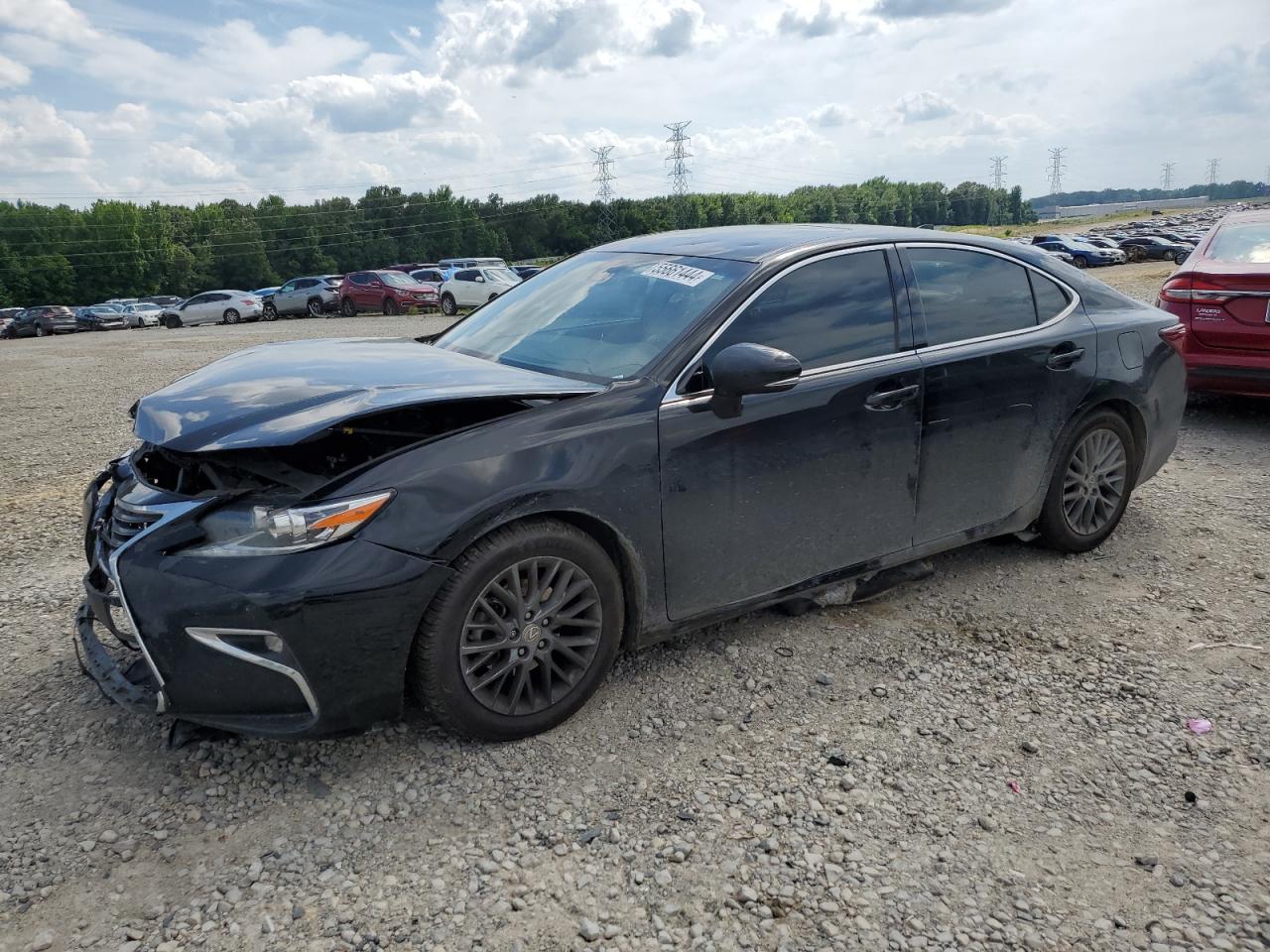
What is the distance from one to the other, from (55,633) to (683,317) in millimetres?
3002

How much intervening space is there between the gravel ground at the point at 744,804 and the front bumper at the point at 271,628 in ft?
1.05

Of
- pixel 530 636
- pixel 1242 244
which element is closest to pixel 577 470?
pixel 530 636

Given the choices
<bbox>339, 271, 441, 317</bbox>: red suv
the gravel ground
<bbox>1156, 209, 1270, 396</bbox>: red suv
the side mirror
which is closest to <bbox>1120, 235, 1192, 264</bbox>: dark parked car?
<bbox>339, 271, 441, 317</bbox>: red suv

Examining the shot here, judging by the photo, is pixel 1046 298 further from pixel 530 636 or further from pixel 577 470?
pixel 530 636

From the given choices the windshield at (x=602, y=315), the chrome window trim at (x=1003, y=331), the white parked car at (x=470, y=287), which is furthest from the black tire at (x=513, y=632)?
the white parked car at (x=470, y=287)

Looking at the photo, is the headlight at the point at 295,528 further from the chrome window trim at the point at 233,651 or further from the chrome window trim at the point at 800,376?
the chrome window trim at the point at 800,376

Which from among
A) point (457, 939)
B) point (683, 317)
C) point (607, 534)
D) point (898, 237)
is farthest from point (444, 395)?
point (898, 237)

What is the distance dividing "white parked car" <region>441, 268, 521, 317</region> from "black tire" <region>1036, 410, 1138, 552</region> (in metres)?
23.0

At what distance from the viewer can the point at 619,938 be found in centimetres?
222

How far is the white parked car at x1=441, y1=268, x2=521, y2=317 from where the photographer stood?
26.6 meters

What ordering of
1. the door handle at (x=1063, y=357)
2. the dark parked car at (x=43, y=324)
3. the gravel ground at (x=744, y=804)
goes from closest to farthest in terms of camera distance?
the gravel ground at (x=744, y=804), the door handle at (x=1063, y=357), the dark parked car at (x=43, y=324)

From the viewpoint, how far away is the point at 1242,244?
719 cm

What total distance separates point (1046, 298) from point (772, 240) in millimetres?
1473

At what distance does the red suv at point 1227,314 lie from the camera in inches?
260
